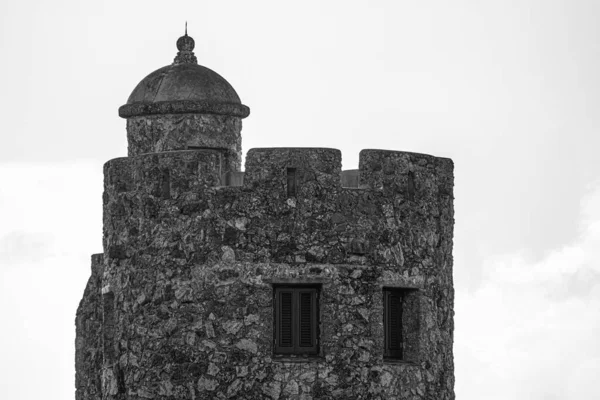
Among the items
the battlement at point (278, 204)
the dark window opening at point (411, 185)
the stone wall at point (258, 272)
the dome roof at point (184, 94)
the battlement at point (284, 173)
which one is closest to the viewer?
the stone wall at point (258, 272)

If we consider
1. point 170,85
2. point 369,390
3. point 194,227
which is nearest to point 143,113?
point 170,85

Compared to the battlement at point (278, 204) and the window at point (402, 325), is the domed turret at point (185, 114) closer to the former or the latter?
the battlement at point (278, 204)

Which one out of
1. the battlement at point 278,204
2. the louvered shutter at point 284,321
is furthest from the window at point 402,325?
the louvered shutter at point 284,321

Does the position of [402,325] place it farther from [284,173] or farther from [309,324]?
[284,173]

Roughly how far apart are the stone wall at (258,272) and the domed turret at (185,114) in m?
2.66

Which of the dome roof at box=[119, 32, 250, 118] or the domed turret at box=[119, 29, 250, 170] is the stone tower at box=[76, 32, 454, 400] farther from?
the dome roof at box=[119, 32, 250, 118]

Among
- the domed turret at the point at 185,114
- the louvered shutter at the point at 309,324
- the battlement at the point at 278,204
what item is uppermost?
the domed turret at the point at 185,114

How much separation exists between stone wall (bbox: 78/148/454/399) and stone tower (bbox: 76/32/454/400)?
2cm

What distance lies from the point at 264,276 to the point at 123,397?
3.39 metres

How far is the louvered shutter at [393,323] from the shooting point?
42.7 metres

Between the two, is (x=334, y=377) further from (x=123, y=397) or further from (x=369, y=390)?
(x=123, y=397)

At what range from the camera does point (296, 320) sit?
1654 inches

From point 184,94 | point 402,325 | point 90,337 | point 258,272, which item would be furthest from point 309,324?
point 90,337

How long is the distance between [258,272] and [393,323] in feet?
8.84
